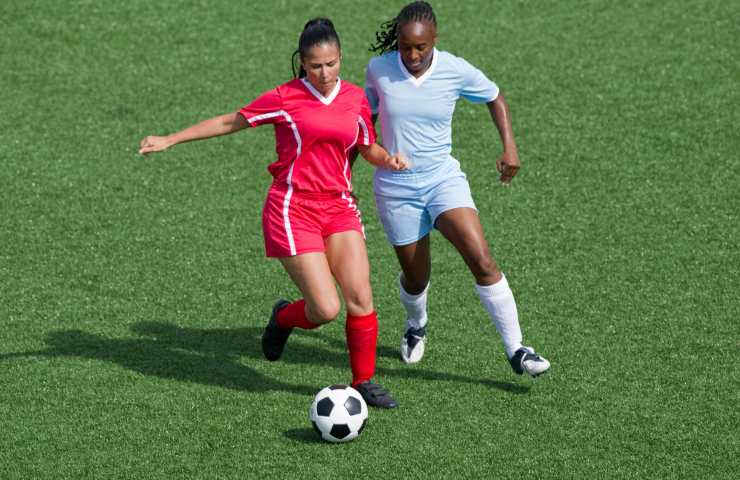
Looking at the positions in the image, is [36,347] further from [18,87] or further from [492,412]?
[18,87]

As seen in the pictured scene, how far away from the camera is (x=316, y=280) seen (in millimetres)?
8312

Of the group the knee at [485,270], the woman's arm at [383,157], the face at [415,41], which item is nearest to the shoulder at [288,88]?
the woman's arm at [383,157]

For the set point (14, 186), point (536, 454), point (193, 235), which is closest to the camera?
point (536, 454)

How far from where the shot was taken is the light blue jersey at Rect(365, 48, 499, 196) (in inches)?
333

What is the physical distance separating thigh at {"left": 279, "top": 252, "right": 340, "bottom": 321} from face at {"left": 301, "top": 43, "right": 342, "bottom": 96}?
3.60 ft

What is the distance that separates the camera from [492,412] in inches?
332

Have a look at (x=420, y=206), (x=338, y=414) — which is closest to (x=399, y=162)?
(x=420, y=206)

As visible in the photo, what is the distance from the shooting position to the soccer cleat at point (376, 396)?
8445mm

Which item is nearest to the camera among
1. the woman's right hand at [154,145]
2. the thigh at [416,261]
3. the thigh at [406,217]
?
the woman's right hand at [154,145]

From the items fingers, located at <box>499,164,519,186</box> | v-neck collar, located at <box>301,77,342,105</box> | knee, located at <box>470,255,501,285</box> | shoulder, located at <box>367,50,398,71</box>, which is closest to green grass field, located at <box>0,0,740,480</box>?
knee, located at <box>470,255,501,285</box>

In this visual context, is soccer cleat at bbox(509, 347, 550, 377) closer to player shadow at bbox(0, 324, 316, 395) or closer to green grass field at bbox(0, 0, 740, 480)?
green grass field at bbox(0, 0, 740, 480)

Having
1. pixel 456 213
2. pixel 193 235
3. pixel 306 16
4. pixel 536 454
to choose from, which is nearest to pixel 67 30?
pixel 306 16

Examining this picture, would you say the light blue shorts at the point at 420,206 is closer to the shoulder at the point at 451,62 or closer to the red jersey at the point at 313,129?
the red jersey at the point at 313,129

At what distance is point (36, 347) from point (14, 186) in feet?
9.62
